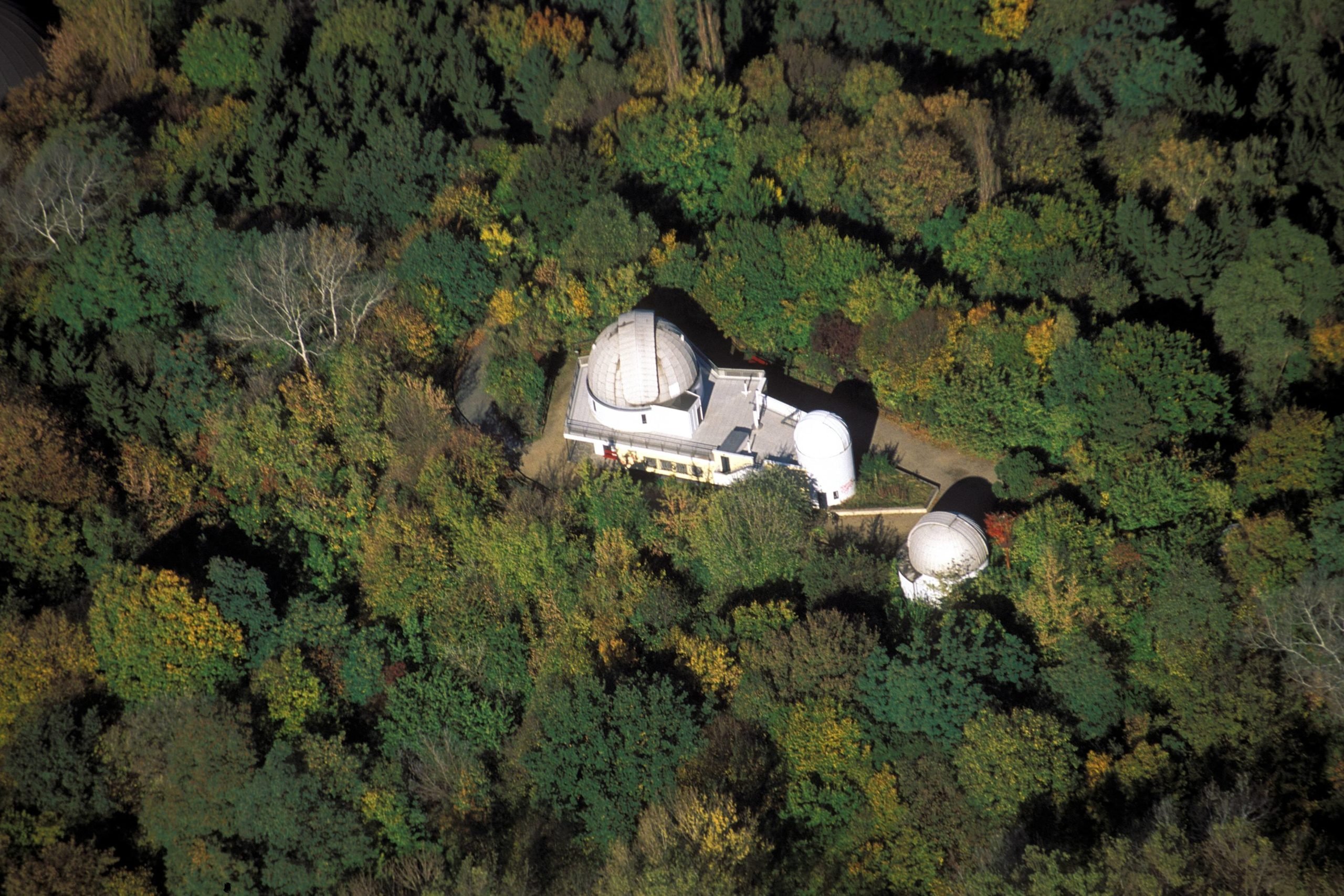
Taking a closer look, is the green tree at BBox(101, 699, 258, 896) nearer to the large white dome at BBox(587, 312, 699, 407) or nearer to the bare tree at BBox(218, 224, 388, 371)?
the bare tree at BBox(218, 224, 388, 371)

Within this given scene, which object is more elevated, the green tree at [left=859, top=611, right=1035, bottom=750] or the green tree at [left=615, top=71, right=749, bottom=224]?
the green tree at [left=615, top=71, right=749, bottom=224]

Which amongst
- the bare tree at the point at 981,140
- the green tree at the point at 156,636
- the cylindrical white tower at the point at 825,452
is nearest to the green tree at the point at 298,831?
the green tree at the point at 156,636

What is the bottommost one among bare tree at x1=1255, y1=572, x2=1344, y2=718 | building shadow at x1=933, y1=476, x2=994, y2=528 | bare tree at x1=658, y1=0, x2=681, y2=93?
bare tree at x1=1255, y1=572, x2=1344, y2=718

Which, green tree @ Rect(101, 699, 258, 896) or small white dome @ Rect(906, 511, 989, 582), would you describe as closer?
small white dome @ Rect(906, 511, 989, 582)

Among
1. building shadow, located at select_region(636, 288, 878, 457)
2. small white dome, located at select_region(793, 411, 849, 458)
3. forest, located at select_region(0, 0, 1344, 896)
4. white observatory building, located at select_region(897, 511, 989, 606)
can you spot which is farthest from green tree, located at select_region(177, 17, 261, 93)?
white observatory building, located at select_region(897, 511, 989, 606)

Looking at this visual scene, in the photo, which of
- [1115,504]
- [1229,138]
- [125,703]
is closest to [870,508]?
[1115,504]

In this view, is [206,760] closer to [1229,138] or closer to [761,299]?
[761,299]

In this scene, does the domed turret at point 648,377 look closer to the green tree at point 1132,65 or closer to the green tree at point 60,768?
the green tree at point 60,768
